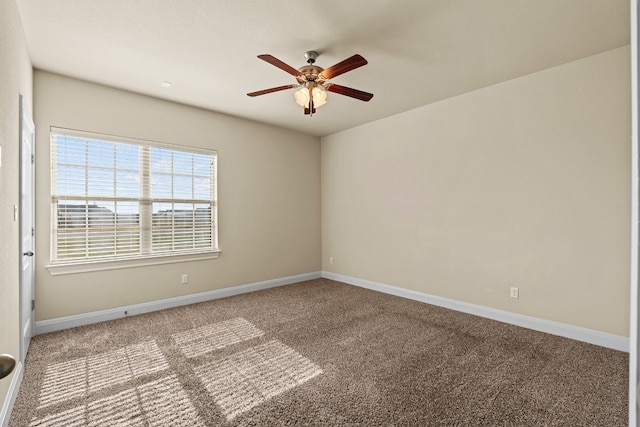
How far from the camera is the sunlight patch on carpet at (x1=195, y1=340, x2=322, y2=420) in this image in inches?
84.9

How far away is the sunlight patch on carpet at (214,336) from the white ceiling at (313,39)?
8.98ft

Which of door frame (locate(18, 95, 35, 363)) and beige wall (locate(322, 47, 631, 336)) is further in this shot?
beige wall (locate(322, 47, 631, 336))

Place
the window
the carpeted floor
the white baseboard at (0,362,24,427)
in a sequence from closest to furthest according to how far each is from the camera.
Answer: the white baseboard at (0,362,24,427) < the carpeted floor < the window

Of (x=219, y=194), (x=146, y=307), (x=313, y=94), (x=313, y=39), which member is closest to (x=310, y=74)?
(x=313, y=94)

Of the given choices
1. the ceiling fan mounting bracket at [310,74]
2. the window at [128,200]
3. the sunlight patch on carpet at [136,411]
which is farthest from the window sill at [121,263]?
the ceiling fan mounting bracket at [310,74]

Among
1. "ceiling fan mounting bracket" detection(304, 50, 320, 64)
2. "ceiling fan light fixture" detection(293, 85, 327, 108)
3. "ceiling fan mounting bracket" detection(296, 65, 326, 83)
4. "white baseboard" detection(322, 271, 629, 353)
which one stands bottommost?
"white baseboard" detection(322, 271, 629, 353)

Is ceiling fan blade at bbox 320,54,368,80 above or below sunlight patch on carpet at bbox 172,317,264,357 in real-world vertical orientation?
above

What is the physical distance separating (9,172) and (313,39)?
2.44 m

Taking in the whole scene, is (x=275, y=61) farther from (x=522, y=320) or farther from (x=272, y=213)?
(x=522, y=320)

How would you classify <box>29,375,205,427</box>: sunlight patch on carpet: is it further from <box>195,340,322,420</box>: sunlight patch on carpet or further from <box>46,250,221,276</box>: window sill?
<box>46,250,221,276</box>: window sill

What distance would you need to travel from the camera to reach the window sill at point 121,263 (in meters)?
3.37

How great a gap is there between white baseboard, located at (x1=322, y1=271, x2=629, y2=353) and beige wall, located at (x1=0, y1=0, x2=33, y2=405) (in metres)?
4.13

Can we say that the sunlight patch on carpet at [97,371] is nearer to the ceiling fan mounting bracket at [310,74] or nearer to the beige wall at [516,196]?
the ceiling fan mounting bracket at [310,74]

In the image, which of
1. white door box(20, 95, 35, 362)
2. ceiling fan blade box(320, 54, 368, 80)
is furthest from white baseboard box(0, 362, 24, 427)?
ceiling fan blade box(320, 54, 368, 80)
